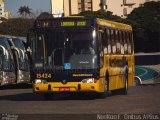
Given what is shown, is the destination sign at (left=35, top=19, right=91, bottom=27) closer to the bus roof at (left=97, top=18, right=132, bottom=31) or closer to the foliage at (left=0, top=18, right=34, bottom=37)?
the bus roof at (left=97, top=18, right=132, bottom=31)

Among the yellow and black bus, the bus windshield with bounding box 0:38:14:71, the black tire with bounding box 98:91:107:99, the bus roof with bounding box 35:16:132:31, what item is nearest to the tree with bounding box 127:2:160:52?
the bus windshield with bounding box 0:38:14:71

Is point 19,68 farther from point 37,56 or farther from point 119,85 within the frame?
point 37,56

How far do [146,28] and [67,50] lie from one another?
8133 centimetres

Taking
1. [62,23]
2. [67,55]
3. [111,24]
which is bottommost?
[67,55]

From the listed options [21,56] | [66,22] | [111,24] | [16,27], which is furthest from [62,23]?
[16,27]

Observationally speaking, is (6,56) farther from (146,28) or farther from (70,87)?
(146,28)

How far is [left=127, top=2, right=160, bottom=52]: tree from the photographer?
327 feet

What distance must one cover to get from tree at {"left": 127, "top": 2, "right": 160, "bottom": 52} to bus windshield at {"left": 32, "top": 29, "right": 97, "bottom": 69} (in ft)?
237

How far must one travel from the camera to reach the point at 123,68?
2861cm

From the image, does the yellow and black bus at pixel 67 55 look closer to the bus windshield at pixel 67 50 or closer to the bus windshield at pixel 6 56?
the bus windshield at pixel 67 50

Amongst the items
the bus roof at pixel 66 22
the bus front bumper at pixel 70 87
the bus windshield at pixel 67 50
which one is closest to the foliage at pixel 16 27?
the bus roof at pixel 66 22

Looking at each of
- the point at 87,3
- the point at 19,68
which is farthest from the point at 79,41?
the point at 87,3

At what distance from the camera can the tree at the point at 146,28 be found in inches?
3922

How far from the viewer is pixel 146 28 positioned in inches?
4126
